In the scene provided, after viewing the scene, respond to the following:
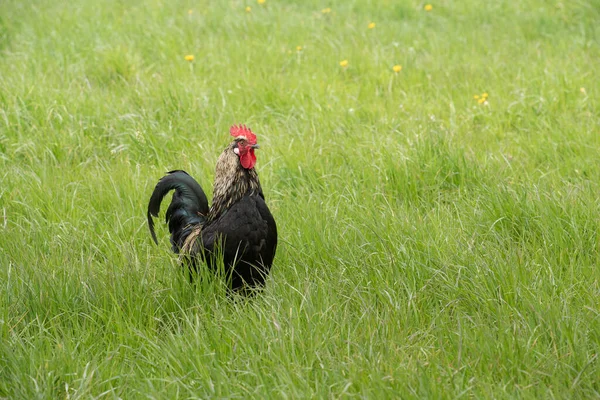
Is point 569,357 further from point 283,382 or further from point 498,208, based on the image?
point 498,208

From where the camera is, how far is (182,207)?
391 cm

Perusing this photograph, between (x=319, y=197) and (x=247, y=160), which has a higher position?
(x=247, y=160)

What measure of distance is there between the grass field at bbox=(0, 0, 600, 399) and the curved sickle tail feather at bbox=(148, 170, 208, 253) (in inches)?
7.1

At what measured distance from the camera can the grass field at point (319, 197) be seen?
108 inches

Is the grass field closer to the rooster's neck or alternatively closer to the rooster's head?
the rooster's neck

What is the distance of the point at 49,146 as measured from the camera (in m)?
5.07

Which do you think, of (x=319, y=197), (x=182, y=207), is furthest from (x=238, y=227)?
(x=319, y=197)

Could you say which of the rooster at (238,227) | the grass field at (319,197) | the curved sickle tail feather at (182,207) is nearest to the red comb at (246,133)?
the rooster at (238,227)

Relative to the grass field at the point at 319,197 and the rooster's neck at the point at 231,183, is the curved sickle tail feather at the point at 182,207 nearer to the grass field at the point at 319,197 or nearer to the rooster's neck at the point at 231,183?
the grass field at the point at 319,197

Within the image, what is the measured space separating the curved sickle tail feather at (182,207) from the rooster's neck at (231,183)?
37cm

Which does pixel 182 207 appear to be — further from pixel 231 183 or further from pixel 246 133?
pixel 246 133

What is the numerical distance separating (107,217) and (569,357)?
2609 millimetres

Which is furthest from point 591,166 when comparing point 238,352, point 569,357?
point 238,352

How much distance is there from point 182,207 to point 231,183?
567mm
